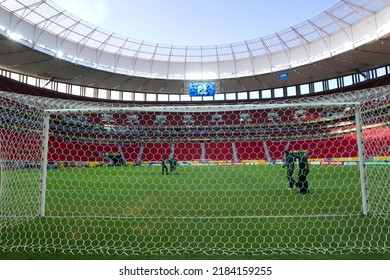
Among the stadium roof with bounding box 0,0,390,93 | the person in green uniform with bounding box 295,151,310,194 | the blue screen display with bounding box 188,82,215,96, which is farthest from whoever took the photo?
the blue screen display with bounding box 188,82,215,96

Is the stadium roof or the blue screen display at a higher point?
the stadium roof

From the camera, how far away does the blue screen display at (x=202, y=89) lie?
1234 inches

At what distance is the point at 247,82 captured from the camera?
108 ft

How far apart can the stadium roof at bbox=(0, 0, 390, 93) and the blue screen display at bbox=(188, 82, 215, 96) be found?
52.5 inches

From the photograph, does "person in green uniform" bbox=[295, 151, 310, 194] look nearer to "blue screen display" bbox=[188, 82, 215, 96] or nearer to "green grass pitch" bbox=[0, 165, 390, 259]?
"green grass pitch" bbox=[0, 165, 390, 259]

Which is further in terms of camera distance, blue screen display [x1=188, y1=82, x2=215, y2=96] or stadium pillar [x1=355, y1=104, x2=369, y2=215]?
blue screen display [x1=188, y1=82, x2=215, y2=96]

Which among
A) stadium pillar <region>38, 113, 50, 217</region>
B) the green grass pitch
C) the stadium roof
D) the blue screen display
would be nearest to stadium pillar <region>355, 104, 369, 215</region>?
the green grass pitch

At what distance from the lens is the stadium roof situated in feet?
67.7

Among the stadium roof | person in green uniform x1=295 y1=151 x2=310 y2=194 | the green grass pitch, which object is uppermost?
the stadium roof

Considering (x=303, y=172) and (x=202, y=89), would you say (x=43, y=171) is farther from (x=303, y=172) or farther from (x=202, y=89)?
(x=202, y=89)

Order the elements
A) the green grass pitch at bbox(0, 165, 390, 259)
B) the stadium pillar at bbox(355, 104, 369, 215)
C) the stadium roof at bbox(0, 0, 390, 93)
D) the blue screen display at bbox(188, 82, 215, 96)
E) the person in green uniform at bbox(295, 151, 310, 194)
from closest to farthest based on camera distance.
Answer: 1. the green grass pitch at bbox(0, 165, 390, 259)
2. the stadium pillar at bbox(355, 104, 369, 215)
3. the person in green uniform at bbox(295, 151, 310, 194)
4. the stadium roof at bbox(0, 0, 390, 93)
5. the blue screen display at bbox(188, 82, 215, 96)

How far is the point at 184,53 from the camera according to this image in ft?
98.6

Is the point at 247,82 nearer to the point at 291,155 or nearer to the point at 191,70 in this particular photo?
the point at 191,70

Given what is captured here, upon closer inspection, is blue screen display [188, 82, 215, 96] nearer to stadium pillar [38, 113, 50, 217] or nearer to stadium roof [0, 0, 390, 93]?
stadium roof [0, 0, 390, 93]
